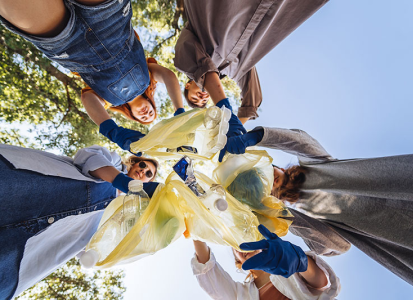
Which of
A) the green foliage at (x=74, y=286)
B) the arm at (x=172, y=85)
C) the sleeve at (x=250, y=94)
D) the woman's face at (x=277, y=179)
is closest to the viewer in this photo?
Result: the woman's face at (x=277, y=179)

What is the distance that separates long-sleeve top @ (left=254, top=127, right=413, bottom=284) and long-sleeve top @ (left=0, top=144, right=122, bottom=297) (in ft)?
4.55

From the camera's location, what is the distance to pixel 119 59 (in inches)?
58.4

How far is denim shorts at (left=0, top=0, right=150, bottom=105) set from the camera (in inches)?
39.8

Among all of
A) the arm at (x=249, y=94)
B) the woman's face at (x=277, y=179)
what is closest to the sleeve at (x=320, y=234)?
the woman's face at (x=277, y=179)

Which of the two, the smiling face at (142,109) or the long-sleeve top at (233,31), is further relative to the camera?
the smiling face at (142,109)

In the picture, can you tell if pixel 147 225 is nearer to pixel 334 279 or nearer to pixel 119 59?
pixel 119 59

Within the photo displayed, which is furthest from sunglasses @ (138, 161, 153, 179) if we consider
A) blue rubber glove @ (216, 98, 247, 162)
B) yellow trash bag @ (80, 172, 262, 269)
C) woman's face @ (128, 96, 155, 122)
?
blue rubber glove @ (216, 98, 247, 162)

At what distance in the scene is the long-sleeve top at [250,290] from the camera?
4.77 feet

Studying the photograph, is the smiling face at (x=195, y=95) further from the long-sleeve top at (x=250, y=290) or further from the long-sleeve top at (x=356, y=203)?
the long-sleeve top at (x=250, y=290)

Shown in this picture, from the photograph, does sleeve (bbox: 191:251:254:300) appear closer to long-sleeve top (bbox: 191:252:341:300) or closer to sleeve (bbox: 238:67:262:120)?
long-sleeve top (bbox: 191:252:341:300)

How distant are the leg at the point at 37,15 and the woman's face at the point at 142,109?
1048 mm

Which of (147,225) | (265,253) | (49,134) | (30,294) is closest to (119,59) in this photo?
(147,225)

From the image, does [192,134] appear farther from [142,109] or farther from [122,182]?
[142,109]

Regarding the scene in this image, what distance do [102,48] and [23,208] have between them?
1.05m
